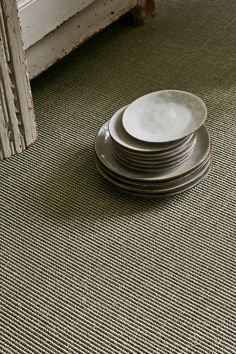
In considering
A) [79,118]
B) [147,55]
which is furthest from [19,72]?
[147,55]

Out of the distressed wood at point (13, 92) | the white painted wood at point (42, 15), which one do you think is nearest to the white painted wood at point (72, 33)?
the white painted wood at point (42, 15)

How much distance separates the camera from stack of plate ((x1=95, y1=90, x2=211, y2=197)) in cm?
135

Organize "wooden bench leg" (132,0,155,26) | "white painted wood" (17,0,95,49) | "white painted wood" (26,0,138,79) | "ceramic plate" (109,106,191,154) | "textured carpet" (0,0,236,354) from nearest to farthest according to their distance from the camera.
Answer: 1. "textured carpet" (0,0,236,354)
2. "ceramic plate" (109,106,191,154)
3. "white painted wood" (17,0,95,49)
4. "white painted wood" (26,0,138,79)
5. "wooden bench leg" (132,0,155,26)

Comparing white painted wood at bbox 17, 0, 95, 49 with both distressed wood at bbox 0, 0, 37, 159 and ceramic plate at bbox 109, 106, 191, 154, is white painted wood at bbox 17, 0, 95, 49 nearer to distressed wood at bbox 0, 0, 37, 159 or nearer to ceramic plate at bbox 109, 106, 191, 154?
distressed wood at bbox 0, 0, 37, 159

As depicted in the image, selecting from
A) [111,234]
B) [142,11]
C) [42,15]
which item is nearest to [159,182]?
[111,234]

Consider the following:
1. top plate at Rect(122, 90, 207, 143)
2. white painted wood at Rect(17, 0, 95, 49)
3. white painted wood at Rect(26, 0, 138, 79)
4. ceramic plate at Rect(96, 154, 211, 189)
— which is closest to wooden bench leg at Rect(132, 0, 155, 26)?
white painted wood at Rect(26, 0, 138, 79)

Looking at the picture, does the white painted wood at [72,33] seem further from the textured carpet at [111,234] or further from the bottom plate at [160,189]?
the bottom plate at [160,189]

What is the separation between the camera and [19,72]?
4.70 ft

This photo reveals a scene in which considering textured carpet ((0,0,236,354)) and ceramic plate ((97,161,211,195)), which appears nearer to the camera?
textured carpet ((0,0,236,354))

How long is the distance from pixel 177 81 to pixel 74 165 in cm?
35

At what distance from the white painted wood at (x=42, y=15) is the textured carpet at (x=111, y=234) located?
163 mm

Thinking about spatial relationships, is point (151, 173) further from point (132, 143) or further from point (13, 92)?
point (13, 92)

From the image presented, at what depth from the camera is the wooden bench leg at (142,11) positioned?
1.86 m

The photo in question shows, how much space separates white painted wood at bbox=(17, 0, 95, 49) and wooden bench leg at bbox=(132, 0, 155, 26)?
0.26m
